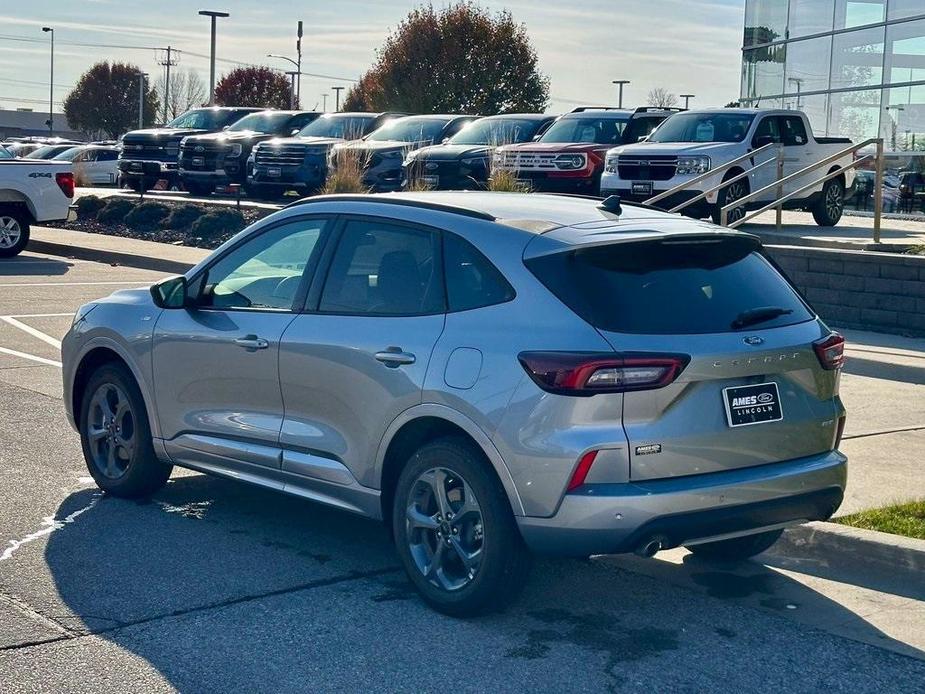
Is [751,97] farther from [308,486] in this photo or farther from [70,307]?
[308,486]

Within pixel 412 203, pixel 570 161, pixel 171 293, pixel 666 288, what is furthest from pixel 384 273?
pixel 570 161

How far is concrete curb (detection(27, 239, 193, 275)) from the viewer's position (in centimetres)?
2002

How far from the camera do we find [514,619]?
568 centimetres

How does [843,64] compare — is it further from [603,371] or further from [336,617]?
[336,617]

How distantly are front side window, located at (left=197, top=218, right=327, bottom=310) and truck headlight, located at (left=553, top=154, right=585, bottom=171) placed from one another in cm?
1474

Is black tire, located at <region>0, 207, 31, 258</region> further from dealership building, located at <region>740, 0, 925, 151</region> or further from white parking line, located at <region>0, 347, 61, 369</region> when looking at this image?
dealership building, located at <region>740, 0, 925, 151</region>

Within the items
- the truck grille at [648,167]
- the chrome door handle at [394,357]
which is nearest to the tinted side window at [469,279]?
the chrome door handle at [394,357]

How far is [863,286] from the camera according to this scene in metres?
13.2

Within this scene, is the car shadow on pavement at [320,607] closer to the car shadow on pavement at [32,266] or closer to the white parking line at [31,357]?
the white parking line at [31,357]

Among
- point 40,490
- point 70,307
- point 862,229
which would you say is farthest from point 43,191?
point 40,490

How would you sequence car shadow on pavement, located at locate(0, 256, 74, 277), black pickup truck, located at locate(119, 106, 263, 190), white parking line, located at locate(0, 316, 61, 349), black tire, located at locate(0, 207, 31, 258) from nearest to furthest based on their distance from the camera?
white parking line, located at locate(0, 316, 61, 349)
car shadow on pavement, located at locate(0, 256, 74, 277)
black tire, located at locate(0, 207, 31, 258)
black pickup truck, located at locate(119, 106, 263, 190)

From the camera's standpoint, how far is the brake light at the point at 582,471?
515 centimetres

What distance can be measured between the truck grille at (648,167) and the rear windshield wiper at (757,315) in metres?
14.0

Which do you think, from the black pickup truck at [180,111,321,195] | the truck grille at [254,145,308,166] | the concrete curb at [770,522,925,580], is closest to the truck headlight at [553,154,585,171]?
the truck grille at [254,145,308,166]
